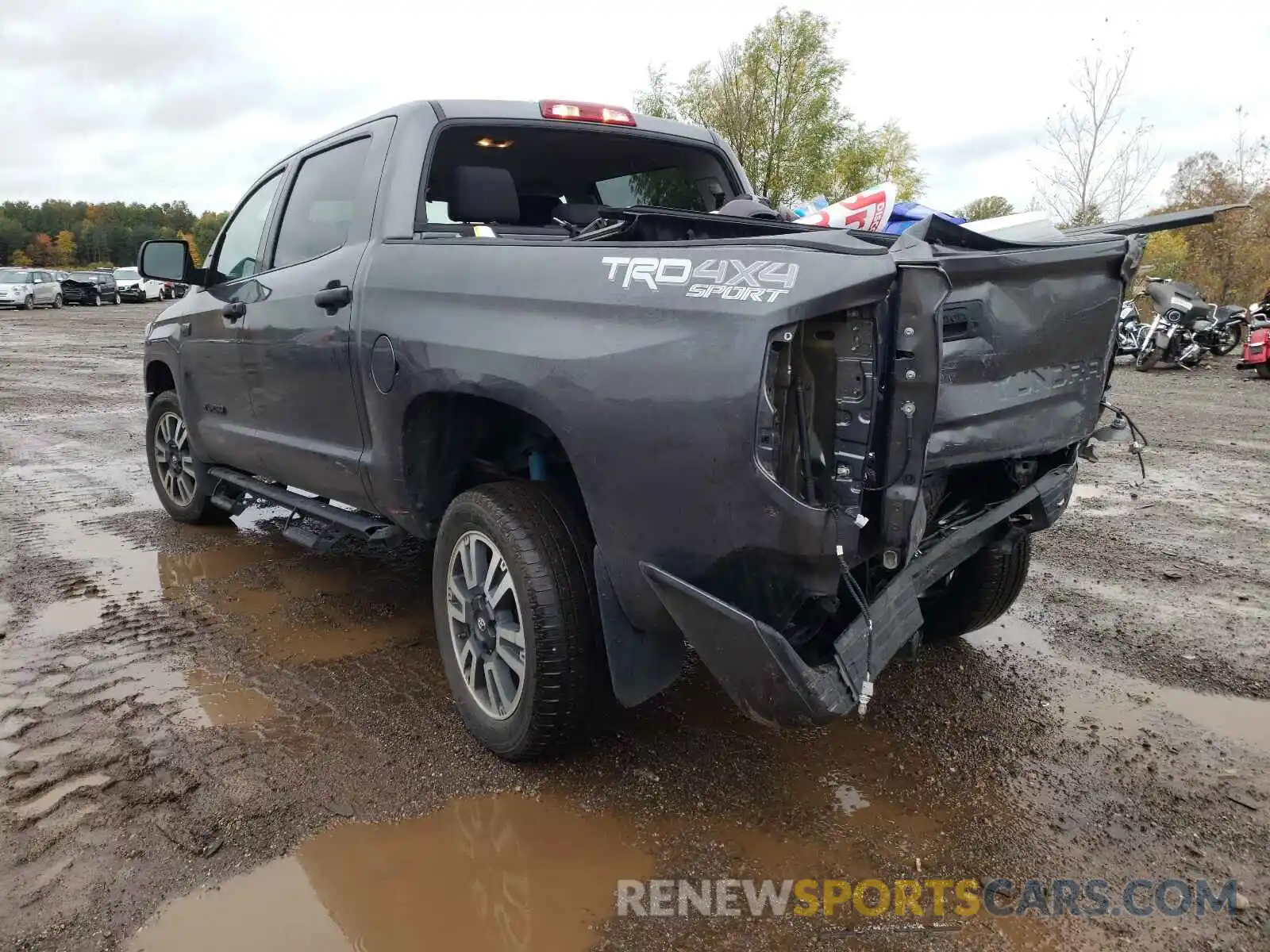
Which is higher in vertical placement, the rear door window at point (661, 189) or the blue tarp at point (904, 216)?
the rear door window at point (661, 189)

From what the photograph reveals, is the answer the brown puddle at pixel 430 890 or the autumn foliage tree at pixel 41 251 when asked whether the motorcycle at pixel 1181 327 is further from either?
the autumn foliage tree at pixel 41 251

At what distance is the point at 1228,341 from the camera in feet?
49.8

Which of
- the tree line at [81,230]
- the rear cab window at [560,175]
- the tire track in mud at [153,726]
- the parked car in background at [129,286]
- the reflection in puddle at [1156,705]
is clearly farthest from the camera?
the tree line at [81,230]

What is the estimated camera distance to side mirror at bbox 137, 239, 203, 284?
4.60m

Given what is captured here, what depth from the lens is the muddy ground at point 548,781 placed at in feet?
7.19

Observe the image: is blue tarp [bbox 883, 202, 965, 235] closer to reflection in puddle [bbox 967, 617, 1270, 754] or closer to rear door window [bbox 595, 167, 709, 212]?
rear door window [bbox 595, 167, 709, 212]

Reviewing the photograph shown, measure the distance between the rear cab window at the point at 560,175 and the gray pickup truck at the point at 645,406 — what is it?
0.7 inches

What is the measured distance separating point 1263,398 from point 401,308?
1216 centimetres

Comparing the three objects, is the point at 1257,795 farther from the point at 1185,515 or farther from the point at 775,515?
the point at 1185,515

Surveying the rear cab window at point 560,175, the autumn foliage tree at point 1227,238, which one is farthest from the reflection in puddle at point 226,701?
the autumn foliage tree at point 1227,238

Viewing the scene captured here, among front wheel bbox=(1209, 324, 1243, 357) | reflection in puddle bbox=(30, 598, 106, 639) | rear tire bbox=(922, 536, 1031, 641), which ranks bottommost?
reflection in puddle bbox=(30, 598, 106, 639)

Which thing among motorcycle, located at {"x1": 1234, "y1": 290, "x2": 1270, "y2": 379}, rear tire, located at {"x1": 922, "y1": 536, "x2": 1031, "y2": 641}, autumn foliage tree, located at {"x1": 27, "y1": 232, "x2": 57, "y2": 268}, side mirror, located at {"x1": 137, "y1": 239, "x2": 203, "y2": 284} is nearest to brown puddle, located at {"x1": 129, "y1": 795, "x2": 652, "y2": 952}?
rear tire, located at {"x1": 922, "y1": 536, "x2": 1031, "y2": 641}

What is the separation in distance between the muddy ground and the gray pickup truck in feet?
1.11

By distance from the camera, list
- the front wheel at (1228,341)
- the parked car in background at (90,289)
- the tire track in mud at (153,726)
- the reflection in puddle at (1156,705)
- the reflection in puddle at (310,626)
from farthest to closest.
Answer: the parked car in background at (90,289)
the front wheel at (1228,341)
the reflection in puddle at (310,626)
the reflection in puddle at (1156,705)
the tire track in mud at (153,726)
